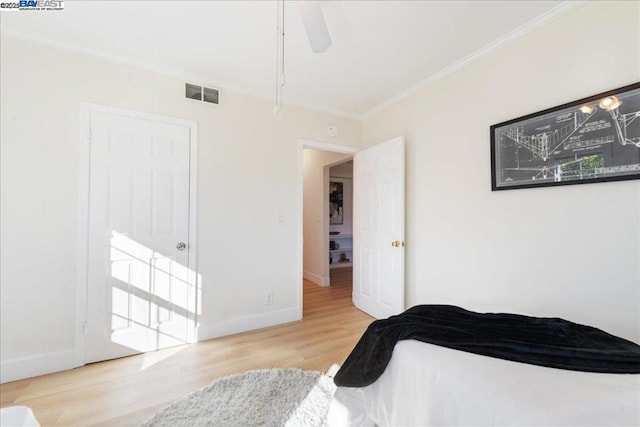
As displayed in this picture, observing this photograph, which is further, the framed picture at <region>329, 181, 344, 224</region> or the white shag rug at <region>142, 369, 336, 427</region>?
the framed picture at <region>329, 181, 344, 224</region>

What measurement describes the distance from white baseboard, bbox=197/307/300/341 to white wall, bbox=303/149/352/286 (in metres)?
1.61

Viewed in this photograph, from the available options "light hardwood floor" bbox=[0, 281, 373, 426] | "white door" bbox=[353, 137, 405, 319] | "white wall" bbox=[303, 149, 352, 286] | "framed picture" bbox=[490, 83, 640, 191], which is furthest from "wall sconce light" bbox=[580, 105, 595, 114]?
"white wall" bbox=[303, 149, 352, 286]

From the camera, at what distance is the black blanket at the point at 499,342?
3.35 feet

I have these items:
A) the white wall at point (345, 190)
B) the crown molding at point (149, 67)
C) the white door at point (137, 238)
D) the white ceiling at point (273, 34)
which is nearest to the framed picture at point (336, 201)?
the white wall at point (345, 190)

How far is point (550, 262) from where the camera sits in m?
1.75

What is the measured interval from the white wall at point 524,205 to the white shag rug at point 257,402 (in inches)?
57.8

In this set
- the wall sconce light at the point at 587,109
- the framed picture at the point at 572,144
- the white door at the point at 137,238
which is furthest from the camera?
the white door at the point at 137,238

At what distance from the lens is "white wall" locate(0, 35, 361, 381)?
188 cm

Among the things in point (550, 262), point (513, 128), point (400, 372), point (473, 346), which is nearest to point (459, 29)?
point (513, 128)

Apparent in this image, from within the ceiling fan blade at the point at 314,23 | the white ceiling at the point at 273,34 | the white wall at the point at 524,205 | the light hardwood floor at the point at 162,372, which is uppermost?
the white ceiling at the point at 273,34

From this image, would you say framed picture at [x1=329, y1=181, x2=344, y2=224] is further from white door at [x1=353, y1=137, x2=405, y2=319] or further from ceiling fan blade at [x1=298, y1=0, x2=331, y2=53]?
ceiling fan blade at [x1=298, y1=0, x2=331, y2=53]

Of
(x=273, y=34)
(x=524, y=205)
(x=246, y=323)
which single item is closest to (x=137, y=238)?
(x=246, y=323)

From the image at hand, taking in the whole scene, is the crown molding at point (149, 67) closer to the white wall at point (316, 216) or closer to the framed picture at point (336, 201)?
the white wall at point (316, 216)

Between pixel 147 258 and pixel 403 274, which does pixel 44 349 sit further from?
pixel 403 274
